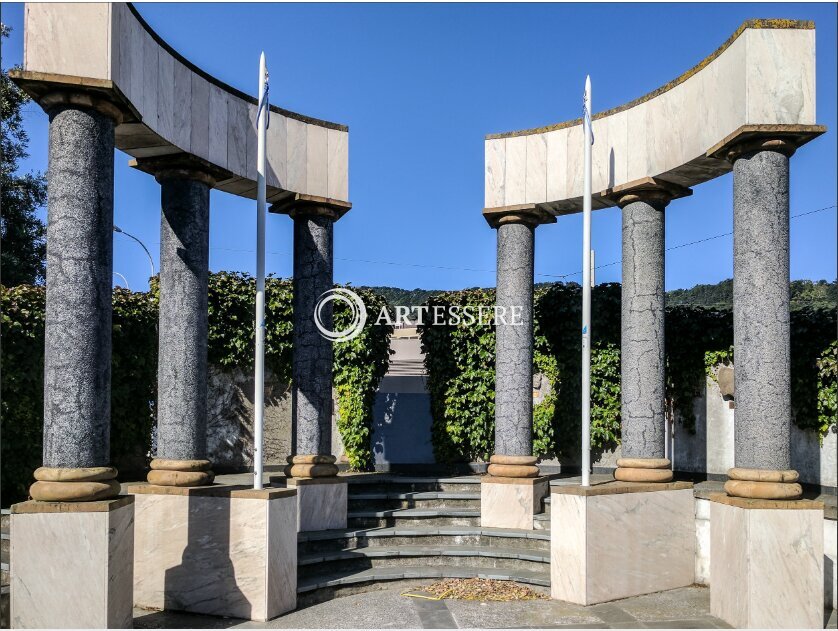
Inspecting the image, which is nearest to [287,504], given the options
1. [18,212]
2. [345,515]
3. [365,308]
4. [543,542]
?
[345,515]

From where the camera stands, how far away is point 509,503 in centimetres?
1108

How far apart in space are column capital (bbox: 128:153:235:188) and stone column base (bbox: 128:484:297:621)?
145 inches

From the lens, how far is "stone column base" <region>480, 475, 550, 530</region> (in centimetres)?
1100

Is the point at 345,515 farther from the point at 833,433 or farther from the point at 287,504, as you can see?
the point at 833,433

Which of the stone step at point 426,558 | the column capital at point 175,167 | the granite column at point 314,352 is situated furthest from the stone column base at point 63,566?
the column capital at point 175,167

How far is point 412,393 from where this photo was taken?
1675 cm

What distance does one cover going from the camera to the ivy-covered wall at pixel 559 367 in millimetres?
13383

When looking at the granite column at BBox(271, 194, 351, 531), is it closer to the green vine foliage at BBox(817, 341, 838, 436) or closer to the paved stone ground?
the paved stone ground

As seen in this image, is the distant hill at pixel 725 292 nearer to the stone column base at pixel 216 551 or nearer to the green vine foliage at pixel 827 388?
the green vine foliage at pixel 827 388

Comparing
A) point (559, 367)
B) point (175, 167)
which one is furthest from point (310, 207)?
point (559, 367)

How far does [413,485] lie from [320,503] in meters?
1.83

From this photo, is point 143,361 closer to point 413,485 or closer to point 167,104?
point 413,485

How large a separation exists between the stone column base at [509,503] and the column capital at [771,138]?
5.19m

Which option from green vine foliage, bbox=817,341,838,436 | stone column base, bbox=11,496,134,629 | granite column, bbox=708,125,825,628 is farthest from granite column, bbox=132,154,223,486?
green vine foliage, bbox=817,341,838,436
